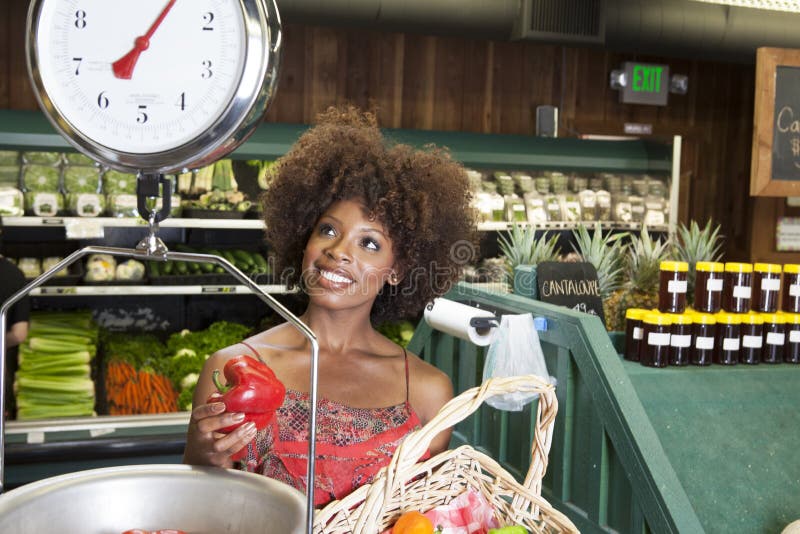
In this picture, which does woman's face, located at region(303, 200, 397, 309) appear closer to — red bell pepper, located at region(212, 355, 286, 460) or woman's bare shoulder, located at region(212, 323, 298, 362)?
woman's bare shoulder, located at region(212, 323, 298, 362)

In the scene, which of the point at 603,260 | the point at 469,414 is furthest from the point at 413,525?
the point at 603,260

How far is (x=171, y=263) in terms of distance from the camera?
15.8 ft

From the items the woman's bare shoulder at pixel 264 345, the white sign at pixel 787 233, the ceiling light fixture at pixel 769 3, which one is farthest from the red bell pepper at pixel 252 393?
the white sign at pixel 787 233

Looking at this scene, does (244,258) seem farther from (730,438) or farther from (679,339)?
(730,438)

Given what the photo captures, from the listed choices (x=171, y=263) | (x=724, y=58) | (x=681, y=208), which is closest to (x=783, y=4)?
(x=724, y=58)

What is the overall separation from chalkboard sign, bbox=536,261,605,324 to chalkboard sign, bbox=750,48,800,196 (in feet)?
3.43

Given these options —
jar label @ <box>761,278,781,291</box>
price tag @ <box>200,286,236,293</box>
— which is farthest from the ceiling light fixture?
price tag @ <box>200,286,236,293</box>

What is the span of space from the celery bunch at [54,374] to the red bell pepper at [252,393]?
328 cm

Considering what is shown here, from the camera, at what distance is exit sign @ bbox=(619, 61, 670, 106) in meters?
6.78

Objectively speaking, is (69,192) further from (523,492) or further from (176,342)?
(523,492)

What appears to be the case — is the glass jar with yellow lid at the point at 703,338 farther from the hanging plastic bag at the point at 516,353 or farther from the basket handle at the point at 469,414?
the basket handle at the point at 469,414

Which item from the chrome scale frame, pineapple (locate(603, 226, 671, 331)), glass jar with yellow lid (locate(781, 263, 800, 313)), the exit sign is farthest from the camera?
the exit sign

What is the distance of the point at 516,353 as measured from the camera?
7.48 feet

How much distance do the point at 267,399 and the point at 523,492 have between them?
1.68ft
